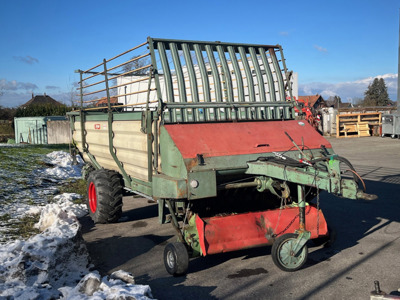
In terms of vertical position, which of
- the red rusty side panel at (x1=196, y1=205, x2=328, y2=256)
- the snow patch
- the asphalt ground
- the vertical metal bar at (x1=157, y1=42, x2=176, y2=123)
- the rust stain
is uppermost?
the vertical metal bar at (x1=157, y1=42, x2=176, y2=123)

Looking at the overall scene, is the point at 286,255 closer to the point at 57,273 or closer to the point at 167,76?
the point at 57,273

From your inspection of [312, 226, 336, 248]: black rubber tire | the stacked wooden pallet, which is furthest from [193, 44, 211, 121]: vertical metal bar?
the stacked wooden pallet

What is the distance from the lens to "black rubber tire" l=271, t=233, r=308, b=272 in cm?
491

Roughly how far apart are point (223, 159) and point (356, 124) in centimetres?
2670

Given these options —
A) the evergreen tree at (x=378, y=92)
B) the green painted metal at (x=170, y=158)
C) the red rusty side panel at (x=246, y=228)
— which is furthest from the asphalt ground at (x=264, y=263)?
the evergreen tree at (x=378, y=92)

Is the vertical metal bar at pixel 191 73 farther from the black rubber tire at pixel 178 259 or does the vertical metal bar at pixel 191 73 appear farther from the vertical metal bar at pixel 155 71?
the black rubber tire at pixel 178 259

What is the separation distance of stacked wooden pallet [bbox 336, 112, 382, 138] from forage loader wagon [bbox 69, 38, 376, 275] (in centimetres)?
2427

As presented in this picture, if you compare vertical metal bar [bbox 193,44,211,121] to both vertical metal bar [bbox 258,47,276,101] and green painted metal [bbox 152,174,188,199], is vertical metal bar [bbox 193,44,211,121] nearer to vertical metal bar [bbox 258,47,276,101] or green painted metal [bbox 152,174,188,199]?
vertical metal bar [bbox 258,47,276,101]

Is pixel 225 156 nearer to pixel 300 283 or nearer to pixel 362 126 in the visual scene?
pixel 300 283

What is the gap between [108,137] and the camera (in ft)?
24.1

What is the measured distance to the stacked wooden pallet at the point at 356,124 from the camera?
95.2ft

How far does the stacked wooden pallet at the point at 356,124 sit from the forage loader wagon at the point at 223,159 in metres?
24.3

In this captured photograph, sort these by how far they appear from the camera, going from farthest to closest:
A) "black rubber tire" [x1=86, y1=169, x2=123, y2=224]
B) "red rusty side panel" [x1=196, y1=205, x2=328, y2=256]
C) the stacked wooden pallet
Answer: the stacked wooden pallet
"black rubber tire" [x1=86, y1=169, x2=123, y2=224]
"red rusty side panel" [x1=196, y1=205, x2=328, y2=256]

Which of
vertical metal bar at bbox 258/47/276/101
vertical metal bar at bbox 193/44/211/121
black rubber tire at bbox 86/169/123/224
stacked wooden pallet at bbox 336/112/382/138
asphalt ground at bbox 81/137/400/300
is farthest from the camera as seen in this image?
stacked wooden pallet at bbox 336/112/382/138
